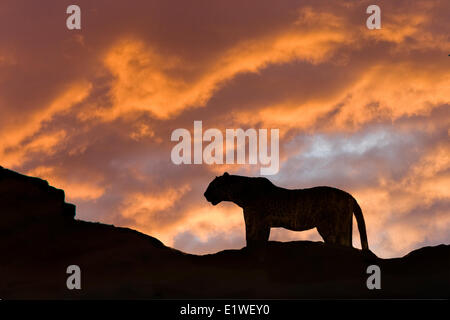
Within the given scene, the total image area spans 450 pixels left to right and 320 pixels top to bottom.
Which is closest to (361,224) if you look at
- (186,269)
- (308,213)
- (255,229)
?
(308,213)

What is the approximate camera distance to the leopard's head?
662 inches

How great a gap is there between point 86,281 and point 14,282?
2.34 metres

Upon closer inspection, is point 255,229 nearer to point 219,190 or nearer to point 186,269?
point 219,190

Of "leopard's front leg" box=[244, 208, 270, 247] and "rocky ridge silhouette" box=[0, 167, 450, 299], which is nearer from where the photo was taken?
"rocky ridge silhouette" box=[0, 167, 450, 299]

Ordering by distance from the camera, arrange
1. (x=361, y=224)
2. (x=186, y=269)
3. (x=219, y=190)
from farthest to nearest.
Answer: (x=219, y=190) < (x=361, y=224) < (x=186, y=269)

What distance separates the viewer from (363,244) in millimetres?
15852

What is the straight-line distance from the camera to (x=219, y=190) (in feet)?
55.5

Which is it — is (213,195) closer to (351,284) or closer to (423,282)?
(351,284)

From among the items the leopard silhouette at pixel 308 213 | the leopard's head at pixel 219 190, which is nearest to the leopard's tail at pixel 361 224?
the leopard silhouette at pixel 308 213

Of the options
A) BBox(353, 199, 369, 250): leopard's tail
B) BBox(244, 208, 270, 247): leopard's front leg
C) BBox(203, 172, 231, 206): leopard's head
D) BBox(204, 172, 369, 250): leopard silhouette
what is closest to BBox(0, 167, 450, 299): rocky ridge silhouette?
BBox(244, 208, 270, 247): leopard's front leg

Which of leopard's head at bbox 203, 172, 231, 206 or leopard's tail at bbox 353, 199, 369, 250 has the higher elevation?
leopard's head at bbox 203, 172, 231, 206

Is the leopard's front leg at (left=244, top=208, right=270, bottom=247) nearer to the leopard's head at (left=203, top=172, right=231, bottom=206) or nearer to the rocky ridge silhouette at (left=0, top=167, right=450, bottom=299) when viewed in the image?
the rocky ridge silhouette at (left=0, top=167, right=450, bottom=299)

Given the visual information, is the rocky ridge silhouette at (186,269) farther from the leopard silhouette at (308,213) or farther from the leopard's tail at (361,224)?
the leopard's tail at (361,224)

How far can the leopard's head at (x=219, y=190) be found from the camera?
55.2ft
